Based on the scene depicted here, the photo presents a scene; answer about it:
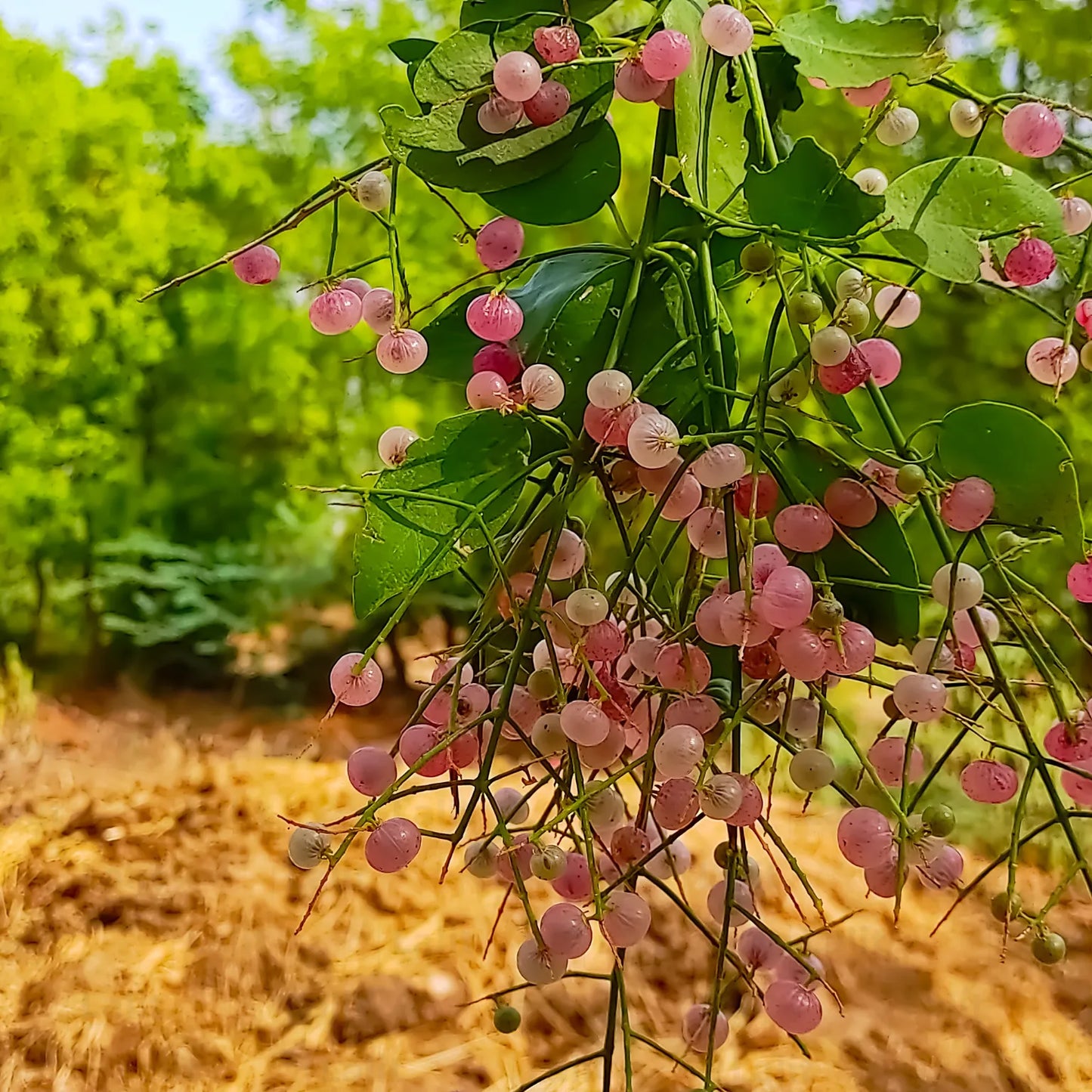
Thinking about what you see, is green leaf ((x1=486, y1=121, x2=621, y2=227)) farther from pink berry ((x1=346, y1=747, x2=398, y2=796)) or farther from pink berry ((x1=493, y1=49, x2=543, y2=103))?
pink berry ((x1=346, y1=747, x2=398, y2=796))

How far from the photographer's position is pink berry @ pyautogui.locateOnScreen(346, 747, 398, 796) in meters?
0.25

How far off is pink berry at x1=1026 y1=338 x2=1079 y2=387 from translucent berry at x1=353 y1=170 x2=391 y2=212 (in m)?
0.18

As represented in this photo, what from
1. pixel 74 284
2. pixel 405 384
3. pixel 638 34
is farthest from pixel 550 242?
pixel 638 34

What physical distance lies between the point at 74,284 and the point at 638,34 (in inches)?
55.8

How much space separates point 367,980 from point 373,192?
47 centimetres

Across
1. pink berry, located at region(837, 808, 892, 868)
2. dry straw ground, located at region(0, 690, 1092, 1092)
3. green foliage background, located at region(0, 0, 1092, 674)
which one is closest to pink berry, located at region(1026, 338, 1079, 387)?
pink berry, located at region(837, 808, 892, 868)

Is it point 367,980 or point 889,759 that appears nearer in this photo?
point 889,759

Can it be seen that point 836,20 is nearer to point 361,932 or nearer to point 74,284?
point 361,932

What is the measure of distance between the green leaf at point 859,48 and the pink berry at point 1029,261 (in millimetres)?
52

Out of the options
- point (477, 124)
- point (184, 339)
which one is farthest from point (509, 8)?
point (184, 339)

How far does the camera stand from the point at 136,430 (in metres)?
1.63

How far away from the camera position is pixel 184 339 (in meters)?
1.62

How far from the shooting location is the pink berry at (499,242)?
280 millimetres

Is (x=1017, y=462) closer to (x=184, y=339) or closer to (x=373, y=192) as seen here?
(x=373, y=192)
